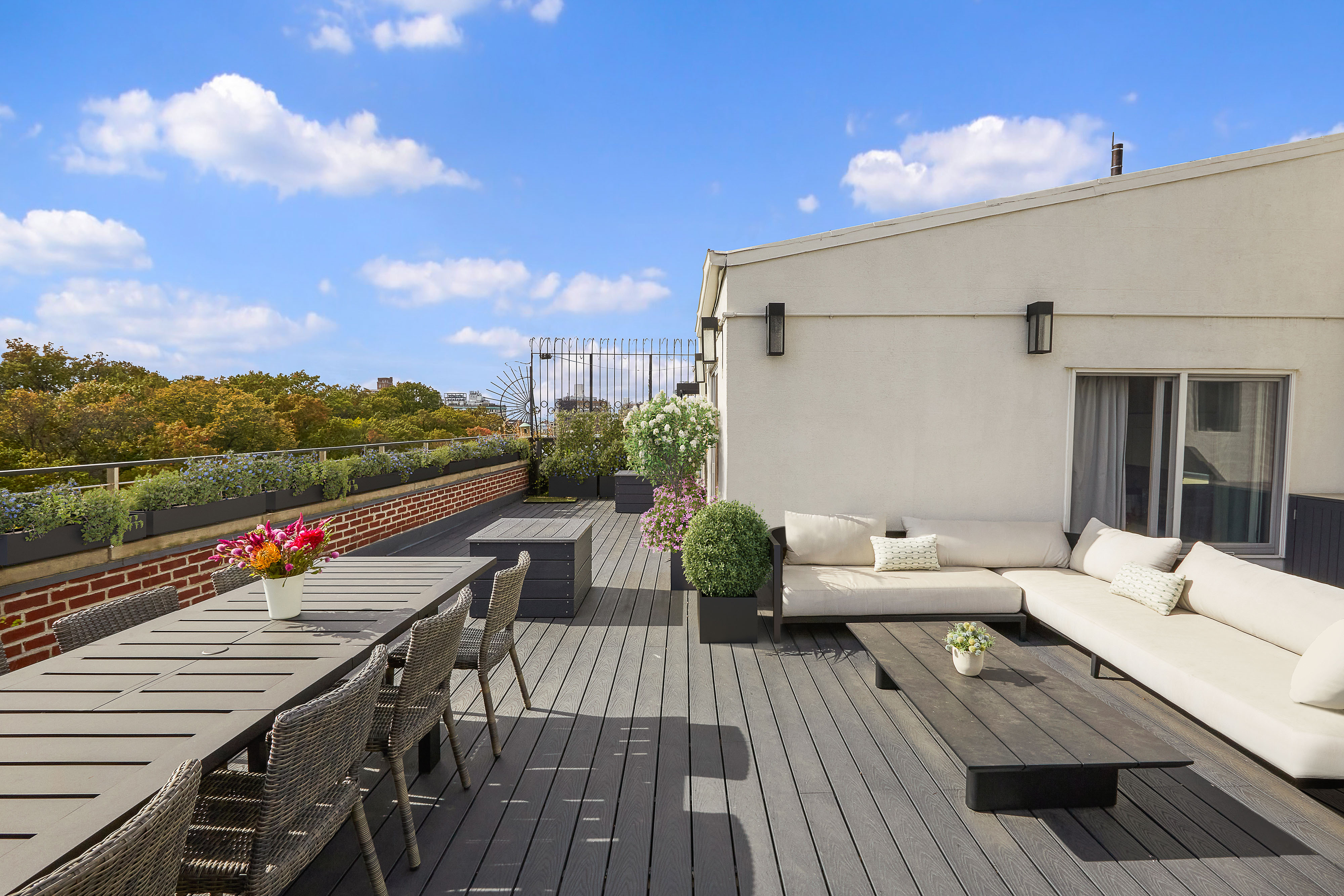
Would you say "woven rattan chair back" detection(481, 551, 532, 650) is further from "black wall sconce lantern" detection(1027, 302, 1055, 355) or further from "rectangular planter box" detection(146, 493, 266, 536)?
"black wall sconce lantern" detection(1027, 302, 1055, 355)

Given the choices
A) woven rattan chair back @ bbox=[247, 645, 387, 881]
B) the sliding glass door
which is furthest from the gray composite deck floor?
the sliding glass door

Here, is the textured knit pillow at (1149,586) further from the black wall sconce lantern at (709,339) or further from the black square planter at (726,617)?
the black wall sconce lantern at (709,339)

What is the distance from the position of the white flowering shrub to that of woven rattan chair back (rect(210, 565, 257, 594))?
10.1 feet

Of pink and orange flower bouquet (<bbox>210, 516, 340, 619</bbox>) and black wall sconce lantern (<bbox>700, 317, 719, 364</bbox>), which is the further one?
black wall sconce lantern (<bbox>700, 317, 719, 364</bbox>)

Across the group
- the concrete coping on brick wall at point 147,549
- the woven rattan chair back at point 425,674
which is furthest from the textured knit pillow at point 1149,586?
the concrete coping on brick wall at point 147,549

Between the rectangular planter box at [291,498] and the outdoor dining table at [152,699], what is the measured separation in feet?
9.24

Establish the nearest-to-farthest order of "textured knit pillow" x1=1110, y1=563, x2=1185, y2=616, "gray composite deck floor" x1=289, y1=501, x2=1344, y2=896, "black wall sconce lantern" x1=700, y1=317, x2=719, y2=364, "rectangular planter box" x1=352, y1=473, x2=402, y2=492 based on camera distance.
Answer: "gray composite deck floor" x1=289, y1=501, x2=1344, y2=896, "textured knit pillow" x1=1110, y1=563, x2=1185, y2=616, "black wall sconce lantern" x1=700, y1=317, x2=719, y2=364, "rectangular planter box" x1=352, y1=473, x2=402, y2=492

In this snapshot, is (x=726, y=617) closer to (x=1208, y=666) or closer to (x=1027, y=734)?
(x=1027, y=734)

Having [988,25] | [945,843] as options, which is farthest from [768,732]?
[988,25]

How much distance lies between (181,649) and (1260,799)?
4046mm

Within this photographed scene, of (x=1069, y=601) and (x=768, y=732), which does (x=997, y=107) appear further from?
(x=768, y=732)

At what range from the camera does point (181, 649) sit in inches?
82.9

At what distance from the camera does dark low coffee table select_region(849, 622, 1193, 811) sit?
2102 mm

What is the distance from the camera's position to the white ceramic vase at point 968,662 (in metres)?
2.76
